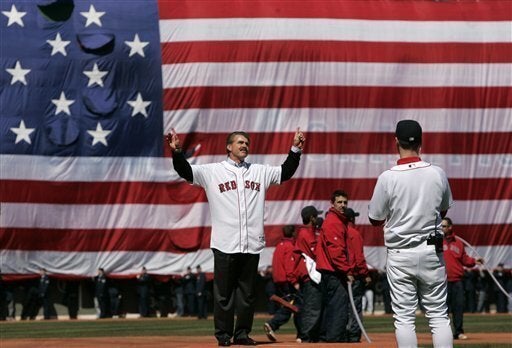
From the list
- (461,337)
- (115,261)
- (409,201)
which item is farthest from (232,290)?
(115,261)

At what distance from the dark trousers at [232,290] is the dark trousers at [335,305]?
4.04 meters

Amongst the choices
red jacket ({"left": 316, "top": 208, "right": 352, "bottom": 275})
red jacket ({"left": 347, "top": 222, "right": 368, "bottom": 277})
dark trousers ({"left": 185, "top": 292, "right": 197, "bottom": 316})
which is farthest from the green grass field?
dark trousers ({"left": 185, "top": 292, "right": 197, "bottom": 316})

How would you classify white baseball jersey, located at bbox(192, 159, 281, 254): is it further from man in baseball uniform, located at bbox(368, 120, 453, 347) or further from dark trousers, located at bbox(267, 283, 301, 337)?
dark trousers, located at bbox(267, 283, 301, 337)

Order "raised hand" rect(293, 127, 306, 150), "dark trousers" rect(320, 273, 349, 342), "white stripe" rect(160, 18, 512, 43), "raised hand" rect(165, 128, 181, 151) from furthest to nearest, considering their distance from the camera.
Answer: "white stripe" rect(160, 18, 512, 43)
"dark trousers" rect(320, 273, 349, 342)
"raised hand" rect(293, 127, 306, 150)
"raised hand" rect(165, 128, 181, 151)

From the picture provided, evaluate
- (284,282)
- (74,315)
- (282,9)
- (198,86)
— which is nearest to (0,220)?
(74,315)

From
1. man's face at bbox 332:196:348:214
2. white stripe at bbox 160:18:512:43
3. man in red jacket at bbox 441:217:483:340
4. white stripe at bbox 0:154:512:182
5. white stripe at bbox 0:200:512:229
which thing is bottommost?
man in red jacket at bbox 441:217:483:340

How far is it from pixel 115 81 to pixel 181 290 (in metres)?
5.94

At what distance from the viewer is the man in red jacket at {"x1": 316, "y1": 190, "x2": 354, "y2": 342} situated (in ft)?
54.1

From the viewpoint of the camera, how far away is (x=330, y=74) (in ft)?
121

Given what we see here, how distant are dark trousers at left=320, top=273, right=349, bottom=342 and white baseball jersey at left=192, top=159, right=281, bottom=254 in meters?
Answer: 4.16

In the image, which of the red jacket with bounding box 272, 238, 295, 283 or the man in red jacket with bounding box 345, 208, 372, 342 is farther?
the red jacket with bounding box 272, 238, 295, 283

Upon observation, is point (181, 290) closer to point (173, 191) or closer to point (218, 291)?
point (173, 191)

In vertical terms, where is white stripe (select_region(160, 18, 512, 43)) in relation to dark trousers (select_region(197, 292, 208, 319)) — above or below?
above

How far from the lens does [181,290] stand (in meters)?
36.1
